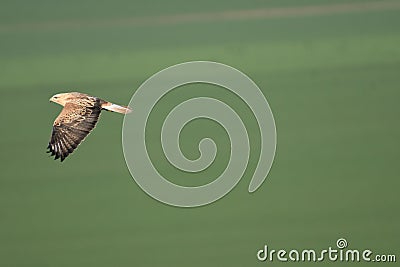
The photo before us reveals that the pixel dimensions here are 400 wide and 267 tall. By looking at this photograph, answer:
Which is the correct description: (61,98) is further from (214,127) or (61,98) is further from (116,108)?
(214,127)

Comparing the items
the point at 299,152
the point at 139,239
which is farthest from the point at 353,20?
the point at 139,239

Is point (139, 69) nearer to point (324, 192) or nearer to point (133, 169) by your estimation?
point (133, 169)

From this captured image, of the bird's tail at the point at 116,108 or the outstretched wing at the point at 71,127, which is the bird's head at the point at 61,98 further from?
the bird's tail at the point at 116,108

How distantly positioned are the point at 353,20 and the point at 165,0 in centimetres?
68

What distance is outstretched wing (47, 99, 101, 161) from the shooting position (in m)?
1.85

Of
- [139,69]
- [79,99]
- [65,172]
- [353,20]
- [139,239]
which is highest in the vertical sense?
[353,20]

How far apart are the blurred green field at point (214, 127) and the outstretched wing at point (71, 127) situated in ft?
0.13

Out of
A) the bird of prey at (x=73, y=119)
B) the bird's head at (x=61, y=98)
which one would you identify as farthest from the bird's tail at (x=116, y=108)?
the bird's head at (x=61, y=98)

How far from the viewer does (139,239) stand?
1860 millimetres

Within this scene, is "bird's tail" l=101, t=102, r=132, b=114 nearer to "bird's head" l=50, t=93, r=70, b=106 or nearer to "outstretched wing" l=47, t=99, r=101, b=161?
"outstretched wing" l=47, t=99, r=101, b=161

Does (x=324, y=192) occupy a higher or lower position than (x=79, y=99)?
lower

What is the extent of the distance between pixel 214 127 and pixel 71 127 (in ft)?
1.69

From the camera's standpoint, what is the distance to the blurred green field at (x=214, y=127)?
1812mm

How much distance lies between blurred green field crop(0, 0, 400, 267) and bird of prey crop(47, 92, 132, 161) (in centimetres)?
3
